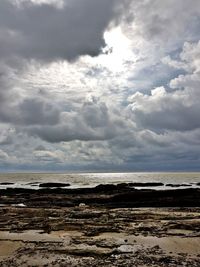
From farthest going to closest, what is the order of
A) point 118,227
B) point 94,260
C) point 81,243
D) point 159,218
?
point 159,218 < point 118,227 < point 81,243 < point 94,260

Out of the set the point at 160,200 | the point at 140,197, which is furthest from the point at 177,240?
the point at 140,197

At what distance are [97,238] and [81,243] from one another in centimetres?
145

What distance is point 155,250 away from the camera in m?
16.7

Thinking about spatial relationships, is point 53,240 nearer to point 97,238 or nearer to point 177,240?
point 97,238

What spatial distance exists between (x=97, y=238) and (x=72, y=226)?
4375 millimetres

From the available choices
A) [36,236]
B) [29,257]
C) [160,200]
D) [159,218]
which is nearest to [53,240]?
[36,236]

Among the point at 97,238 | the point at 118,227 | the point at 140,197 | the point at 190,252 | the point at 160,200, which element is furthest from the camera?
the point at 140,197

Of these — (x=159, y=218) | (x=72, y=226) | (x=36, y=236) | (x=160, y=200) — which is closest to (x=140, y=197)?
(x=160, y=200)

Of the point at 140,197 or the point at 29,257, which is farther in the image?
the point at 140,197

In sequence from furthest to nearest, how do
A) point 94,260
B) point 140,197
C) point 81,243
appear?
point 140,197, point 81,243, point 94,260

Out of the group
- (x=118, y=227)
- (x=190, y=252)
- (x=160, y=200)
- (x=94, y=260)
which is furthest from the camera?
(x=160, y=200)

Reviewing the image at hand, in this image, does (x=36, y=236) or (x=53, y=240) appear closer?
(x=53, y=240)

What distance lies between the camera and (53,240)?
19.2m

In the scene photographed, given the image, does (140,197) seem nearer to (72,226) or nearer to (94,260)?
(72,226)
